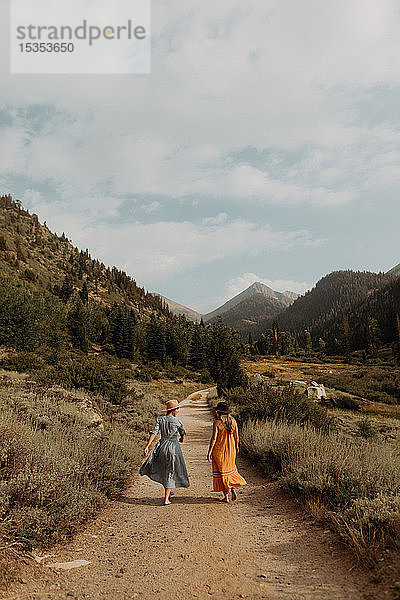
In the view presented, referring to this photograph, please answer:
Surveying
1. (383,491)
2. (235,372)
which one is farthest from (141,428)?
(235,372)

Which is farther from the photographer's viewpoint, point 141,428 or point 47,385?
point 47,385

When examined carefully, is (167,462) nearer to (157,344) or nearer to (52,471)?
(52,471)

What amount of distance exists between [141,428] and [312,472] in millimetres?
7983

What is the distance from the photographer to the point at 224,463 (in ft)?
20.7

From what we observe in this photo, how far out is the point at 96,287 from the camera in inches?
4168

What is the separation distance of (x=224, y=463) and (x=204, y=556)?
2176 mm

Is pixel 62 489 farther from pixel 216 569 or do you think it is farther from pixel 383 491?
pixel 383 491

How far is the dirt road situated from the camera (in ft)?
11.3

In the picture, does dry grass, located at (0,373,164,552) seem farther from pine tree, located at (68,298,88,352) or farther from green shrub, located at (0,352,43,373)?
pine tree, located at (68,298,88,352)

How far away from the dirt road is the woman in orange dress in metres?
0.29

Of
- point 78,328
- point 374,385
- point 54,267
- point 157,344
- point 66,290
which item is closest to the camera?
point 374,385

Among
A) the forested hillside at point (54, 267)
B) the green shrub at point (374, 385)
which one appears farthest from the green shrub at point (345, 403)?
the forested hillside at point (54, 267)

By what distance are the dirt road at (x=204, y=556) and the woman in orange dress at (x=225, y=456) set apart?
0.96ft

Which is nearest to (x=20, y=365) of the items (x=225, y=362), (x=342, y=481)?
(x=225, y=362)
